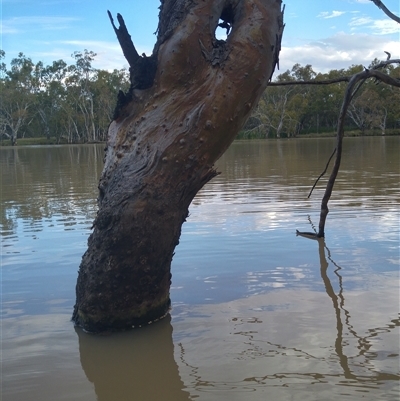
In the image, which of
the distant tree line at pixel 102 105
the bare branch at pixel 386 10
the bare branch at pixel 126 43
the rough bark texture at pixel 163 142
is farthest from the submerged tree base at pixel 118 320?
the distant tree line at pixel 102 105

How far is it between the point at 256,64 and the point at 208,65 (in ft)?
0.96

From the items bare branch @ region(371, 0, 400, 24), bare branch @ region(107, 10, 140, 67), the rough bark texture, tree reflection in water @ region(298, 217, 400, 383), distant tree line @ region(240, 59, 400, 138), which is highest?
distant tree line @ region(240, 59, 400, 138)

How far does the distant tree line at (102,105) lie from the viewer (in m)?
64.4

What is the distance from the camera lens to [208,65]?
3.25m

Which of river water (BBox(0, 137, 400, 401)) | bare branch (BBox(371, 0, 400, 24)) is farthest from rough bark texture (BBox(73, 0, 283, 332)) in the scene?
bare branch (BBox(371, 0, 400, 24))

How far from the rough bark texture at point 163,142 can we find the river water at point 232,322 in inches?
11.6

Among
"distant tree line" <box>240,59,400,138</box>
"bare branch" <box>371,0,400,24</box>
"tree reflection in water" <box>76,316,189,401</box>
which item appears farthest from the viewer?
"distant tree line" <box>240,59,400,138</box>

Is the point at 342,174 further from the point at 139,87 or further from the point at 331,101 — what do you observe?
the point at 331,101

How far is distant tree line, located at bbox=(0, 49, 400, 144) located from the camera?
211ft

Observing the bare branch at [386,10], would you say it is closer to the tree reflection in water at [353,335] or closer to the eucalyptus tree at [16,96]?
the tree reflection in water at [353,335]

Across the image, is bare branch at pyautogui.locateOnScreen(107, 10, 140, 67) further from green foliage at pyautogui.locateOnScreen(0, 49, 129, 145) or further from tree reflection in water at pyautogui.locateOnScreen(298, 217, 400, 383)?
green foliage at pyautogui.locateOnScreen(0, 49, 129, 145)

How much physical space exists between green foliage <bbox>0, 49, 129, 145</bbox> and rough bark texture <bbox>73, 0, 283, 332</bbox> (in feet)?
221

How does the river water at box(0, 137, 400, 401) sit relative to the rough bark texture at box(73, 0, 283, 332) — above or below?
below

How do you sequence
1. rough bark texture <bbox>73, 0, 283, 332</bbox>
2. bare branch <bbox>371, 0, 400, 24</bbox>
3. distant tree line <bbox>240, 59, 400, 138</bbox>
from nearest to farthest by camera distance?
rough bark texture <bbox>73, 0, 283, 332</bbox>
bare branch <bbox>371, 0, 400, 24</bbox>
distant tree line <bbox>240, 59, 400, 138</bbox>
